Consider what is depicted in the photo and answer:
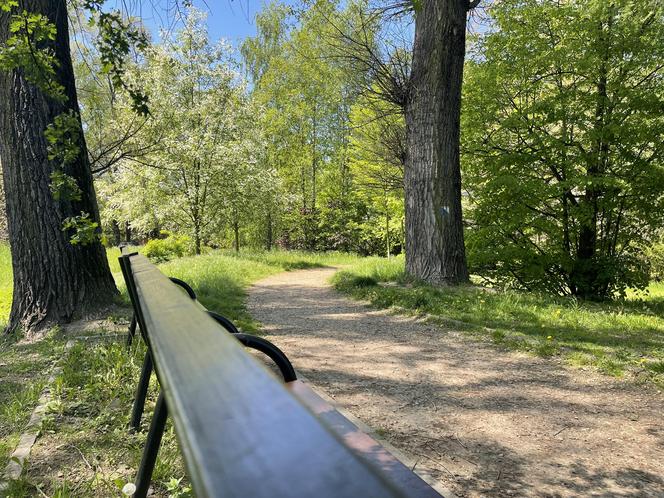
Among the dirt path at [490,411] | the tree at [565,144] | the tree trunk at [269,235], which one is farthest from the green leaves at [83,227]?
the tree trunk at [269,235]

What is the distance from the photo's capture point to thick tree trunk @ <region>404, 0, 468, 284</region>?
867 centimetres

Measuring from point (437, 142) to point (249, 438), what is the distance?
896 centimetres

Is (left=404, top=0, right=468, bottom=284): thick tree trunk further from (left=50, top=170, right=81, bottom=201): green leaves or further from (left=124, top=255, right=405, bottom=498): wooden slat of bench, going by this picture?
(left=124, top=255, right=405, bottom=498): wooden slat of bench

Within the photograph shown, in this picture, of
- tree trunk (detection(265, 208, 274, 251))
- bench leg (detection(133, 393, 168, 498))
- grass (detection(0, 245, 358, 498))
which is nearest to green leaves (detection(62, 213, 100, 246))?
grass (detection(0, 245, 358, 498))

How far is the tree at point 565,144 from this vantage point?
9328 millimetres

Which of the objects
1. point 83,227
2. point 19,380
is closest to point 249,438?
point 83,227

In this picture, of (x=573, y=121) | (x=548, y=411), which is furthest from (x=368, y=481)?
(x=573, y=121)

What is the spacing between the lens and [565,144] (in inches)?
397

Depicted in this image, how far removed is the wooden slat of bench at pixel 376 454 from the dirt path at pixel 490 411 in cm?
198

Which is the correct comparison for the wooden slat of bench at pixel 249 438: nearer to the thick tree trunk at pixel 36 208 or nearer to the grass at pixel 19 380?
the grass at pixel 19 380

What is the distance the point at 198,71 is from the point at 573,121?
14.3 meters

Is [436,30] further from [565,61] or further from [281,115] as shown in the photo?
[281,115]

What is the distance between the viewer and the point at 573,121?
9.93 metres

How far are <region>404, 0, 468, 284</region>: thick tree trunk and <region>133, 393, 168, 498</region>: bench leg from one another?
24.7 ft
